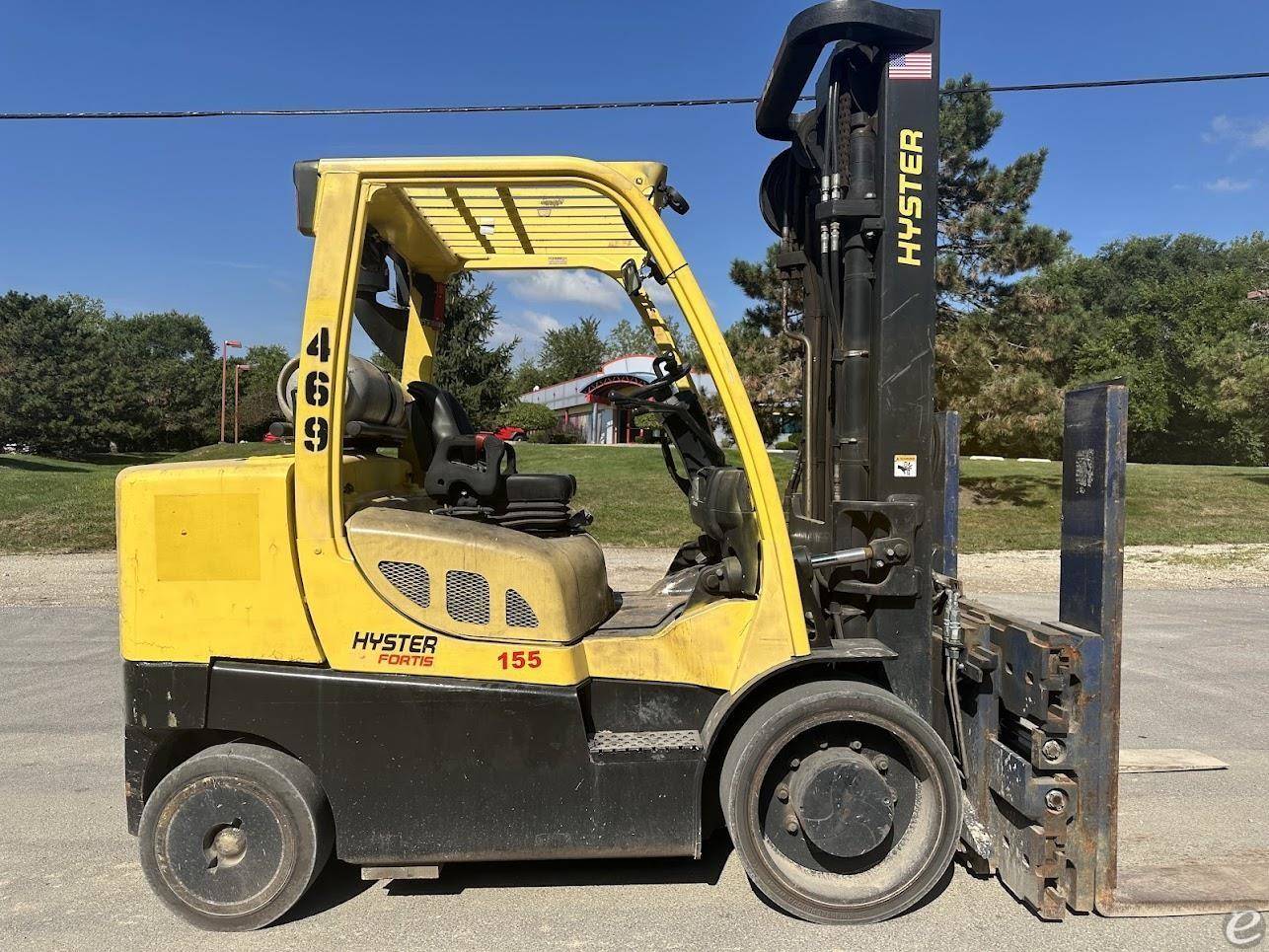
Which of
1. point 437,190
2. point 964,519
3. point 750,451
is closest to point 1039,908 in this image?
point 750,451

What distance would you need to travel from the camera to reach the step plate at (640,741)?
3.19 metres

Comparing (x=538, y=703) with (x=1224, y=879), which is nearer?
(x=538, y=703)

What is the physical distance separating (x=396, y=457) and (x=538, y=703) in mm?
1647

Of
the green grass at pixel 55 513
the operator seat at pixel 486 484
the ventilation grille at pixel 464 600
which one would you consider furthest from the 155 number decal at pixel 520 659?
the green grass at pixel 55 513

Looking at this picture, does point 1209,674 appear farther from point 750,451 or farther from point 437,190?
point 437,190

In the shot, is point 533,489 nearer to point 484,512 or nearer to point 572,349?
point 484,512

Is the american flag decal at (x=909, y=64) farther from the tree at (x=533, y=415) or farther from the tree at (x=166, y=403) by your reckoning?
the tree at (x=166, y=403)

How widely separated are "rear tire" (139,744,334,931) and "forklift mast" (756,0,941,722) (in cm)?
221

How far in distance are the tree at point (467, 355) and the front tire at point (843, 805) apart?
8.31ft

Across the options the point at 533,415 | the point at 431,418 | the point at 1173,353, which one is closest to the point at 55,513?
the point at 431,418

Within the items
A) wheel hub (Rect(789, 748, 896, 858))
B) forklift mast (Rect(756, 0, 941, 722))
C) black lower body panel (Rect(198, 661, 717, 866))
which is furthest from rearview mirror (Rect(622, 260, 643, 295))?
wheel hub (Rect(789, 748, 896, 858))

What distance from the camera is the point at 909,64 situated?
3.46m

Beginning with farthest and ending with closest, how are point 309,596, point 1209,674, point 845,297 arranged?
point 1209,674 → point 845,297 → point 309,596

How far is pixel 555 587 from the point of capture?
3.18 meters
